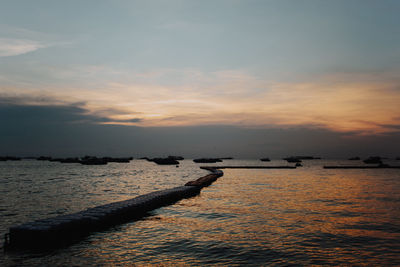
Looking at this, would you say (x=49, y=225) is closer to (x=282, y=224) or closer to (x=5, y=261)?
(x=5, y=261)

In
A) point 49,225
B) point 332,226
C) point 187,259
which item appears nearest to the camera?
point 187,259

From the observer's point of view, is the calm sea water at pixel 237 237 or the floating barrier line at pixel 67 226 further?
the floating barrier line at pixel 67 226

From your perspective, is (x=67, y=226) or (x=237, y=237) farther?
(x=67, y=226)

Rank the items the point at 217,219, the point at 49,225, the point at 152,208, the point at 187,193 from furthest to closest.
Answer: the point at 187,193 < the point at 152,208 < the point at 217,219 < the point at 49,225

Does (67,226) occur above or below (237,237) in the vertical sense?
above

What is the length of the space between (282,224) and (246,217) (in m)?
2.91

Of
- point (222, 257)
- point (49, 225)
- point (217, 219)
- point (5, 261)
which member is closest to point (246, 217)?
point (217, 219)

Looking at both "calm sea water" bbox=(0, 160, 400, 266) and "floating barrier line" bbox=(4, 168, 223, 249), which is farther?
"floating barrier line" bbox=(4, 168, 223, 249)

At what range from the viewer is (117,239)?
1577cm

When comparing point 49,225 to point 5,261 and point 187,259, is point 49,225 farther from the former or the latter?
point 187,259

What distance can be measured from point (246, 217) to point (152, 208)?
9040 mm

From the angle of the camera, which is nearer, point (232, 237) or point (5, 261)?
point (5, 261)

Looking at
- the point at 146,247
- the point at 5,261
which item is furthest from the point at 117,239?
the point at 5,261

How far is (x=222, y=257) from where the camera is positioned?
1238 centimetres
